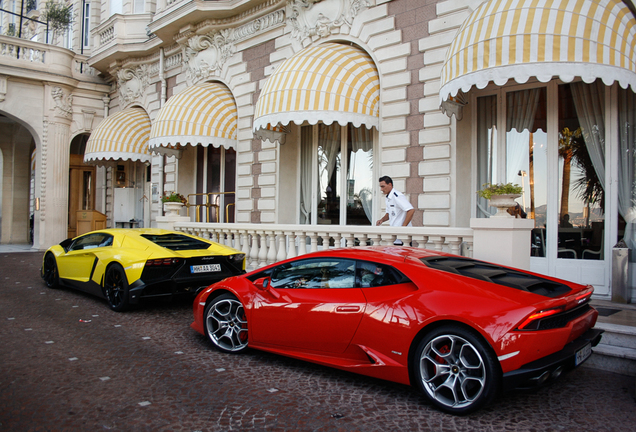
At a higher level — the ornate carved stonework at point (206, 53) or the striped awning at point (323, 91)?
the ornate carved stonework at point (206, 53)

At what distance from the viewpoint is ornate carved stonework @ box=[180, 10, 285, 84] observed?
42.7 ft

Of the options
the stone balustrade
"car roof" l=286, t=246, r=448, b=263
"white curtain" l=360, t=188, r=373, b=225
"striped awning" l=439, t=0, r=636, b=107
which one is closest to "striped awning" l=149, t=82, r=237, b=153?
the stone balustrade

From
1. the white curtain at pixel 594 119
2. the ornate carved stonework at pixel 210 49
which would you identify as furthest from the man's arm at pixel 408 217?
the ornate carved stonework at pixel 210 49

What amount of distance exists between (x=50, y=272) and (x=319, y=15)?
7870 millimetres

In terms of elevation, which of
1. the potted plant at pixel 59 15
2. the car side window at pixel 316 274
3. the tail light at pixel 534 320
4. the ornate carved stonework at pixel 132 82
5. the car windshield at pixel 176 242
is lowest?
the tail light at pixel 534 320

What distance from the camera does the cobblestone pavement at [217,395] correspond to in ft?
11.2

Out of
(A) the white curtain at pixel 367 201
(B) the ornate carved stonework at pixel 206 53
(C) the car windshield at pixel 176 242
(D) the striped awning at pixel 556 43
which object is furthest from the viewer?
(B) the ornate carved stonework at pixel 206 53

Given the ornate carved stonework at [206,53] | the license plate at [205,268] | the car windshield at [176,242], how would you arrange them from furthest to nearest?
the ornate carved stonework at [206,53], the car windshield at [176,242], the license plate at [205,268]

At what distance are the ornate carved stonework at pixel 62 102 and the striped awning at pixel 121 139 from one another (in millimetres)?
2674

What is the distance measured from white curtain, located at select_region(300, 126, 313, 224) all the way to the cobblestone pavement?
666 cm

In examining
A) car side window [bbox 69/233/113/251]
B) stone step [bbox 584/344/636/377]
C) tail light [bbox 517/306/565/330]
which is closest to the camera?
tail light [bbox 517/306/565/330]

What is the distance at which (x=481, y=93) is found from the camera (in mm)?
8617

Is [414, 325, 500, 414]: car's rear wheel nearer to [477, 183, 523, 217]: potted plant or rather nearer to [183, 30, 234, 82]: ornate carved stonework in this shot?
[477, 183, 523, 217]: potted plant

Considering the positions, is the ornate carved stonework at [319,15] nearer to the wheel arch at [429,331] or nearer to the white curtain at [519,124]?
the white curtain at [519,124]
